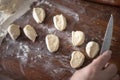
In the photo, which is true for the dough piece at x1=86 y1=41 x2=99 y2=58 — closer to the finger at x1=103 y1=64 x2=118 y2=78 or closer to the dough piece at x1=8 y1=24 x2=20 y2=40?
the finger at x1=103 y1=64 x2=118 y2=78

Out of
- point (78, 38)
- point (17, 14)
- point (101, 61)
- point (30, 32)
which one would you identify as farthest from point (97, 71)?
point (17, 14)

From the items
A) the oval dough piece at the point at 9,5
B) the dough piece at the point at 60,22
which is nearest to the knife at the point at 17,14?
the oval dough piece at the point at 9,5

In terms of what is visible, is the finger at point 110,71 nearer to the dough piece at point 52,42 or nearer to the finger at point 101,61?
the finger at point 101,61

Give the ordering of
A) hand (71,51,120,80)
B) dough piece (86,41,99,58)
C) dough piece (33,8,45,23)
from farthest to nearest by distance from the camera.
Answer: dough piece (33,8,45,23) < dough piece (86,41,99,58) < hand (71,51,120,80)

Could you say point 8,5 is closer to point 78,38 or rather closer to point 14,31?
point 14,31

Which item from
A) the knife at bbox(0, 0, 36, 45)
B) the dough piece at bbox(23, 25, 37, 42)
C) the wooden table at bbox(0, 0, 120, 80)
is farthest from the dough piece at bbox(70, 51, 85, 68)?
the knife at bbox(0, 0, 36, 45)

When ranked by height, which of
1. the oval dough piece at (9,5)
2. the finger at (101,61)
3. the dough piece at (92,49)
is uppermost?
the oval dough piece at (9,5)

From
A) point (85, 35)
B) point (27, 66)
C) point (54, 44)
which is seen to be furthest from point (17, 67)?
point (85, 35)

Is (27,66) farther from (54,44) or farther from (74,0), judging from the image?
(74,0)

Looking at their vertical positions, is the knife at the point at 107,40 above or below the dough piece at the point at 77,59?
above
